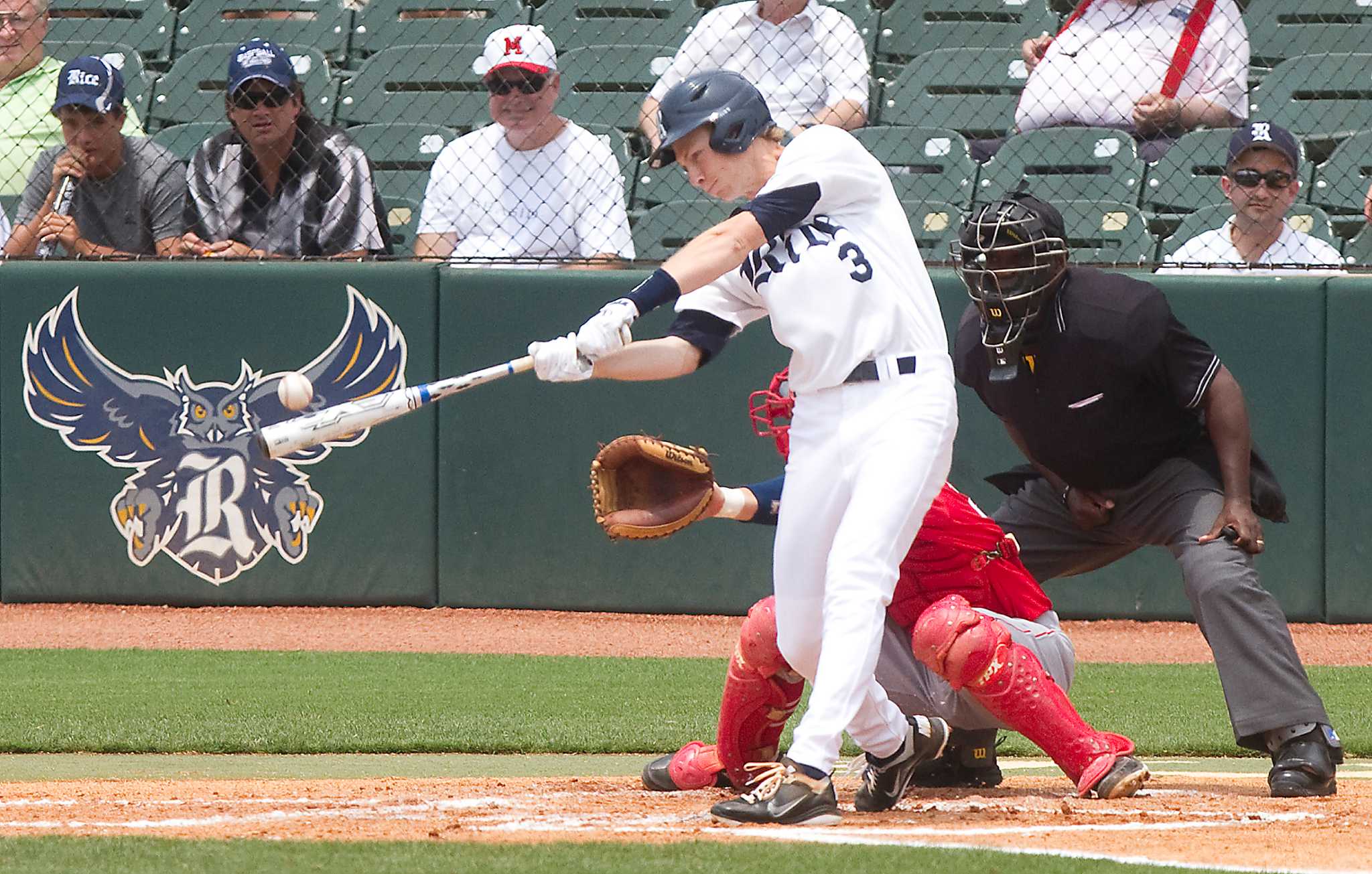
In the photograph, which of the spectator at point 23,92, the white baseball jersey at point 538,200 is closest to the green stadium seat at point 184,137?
the spectator at point 23,92

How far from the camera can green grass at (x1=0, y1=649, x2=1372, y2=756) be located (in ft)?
16.4

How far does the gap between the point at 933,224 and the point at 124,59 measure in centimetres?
441

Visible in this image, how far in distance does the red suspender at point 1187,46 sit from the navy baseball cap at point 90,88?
476cm

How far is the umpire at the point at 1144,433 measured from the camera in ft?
13.2

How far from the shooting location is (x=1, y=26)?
8.56 metres

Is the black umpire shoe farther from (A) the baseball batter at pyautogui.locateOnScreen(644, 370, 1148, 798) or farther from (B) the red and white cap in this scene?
(B) the red and white cap

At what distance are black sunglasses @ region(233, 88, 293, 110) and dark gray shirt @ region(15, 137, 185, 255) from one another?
0.41 metres

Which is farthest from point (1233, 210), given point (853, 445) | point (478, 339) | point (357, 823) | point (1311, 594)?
point (357, 823)

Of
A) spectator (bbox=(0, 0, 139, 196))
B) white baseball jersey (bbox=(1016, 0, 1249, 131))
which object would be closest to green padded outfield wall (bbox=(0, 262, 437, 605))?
spectator (bbox=(0, 0, 139, 196))

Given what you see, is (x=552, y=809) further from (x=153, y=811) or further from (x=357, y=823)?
(x=153, y=811)

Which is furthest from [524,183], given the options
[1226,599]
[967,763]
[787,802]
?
[787,802]

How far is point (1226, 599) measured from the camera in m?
4.04

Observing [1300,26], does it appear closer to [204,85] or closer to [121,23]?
[204,85]

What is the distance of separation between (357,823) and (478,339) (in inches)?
164
